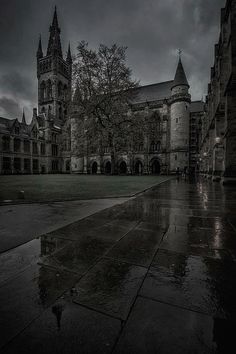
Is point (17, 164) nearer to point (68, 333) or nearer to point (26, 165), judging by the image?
point (26, 165)

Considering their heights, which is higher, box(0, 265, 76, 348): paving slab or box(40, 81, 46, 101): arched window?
box(40, 81, 46, 101): arched window

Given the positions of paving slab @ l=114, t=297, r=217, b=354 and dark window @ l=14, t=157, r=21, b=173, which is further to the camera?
dark window @ l=14, t=157, r=21, b=173

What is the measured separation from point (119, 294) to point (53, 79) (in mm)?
74302

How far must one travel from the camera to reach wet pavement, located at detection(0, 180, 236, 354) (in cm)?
94

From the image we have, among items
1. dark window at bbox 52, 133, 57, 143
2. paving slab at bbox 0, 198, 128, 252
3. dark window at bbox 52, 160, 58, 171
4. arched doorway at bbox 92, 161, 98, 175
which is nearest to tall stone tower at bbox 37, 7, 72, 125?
dark window at bbox 52, 133, 57, 143

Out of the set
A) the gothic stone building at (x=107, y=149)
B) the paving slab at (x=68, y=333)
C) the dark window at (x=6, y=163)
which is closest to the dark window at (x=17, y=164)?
the gothic stone building at (x=107, y=149)

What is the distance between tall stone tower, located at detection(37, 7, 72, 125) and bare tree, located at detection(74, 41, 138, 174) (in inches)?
1761

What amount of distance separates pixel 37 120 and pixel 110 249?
191 ft

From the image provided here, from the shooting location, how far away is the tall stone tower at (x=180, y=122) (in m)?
37.1

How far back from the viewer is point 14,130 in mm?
44781

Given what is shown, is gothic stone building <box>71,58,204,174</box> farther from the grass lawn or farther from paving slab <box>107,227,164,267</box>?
paving slab <box>107,227,164,267</box>

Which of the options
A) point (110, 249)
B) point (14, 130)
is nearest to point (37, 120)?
point (14, 130)

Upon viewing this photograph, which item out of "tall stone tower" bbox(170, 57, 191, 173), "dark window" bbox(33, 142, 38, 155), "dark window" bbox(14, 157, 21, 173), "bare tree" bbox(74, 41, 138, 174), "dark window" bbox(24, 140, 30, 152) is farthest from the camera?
"dark window" bbox(33, 142, 38, 155)

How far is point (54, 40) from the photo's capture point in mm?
65250
